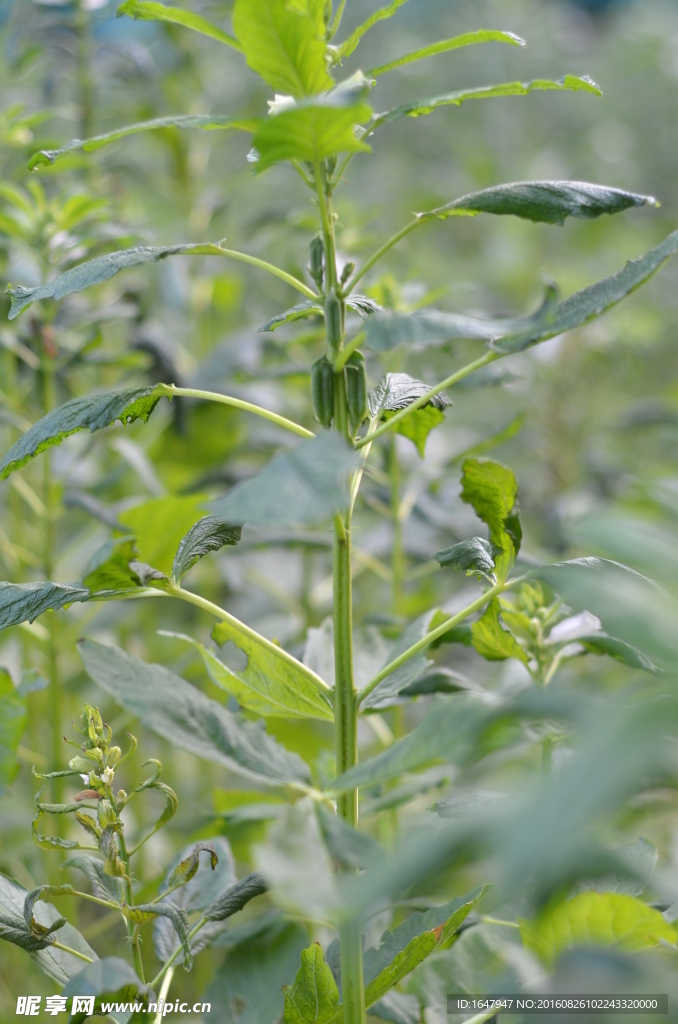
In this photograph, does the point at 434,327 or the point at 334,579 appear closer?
the point at 434,327

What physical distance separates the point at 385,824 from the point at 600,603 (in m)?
0.64

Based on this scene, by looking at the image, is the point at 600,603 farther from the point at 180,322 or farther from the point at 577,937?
the point at 180,322

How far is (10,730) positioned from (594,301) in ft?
1.66

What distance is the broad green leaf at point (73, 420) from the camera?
1.38 feet

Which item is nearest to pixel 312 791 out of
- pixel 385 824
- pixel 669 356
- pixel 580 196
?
pixel 580 196

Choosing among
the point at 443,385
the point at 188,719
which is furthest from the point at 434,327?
the point at 188,719

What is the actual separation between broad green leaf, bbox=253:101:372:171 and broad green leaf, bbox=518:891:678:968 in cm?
36

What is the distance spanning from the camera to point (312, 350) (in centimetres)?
129

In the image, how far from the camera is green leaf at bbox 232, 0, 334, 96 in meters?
0.36

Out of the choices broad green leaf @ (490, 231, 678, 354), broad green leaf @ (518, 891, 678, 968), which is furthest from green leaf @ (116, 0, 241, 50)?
broad green leaf @ (518, 891, 678, 968)

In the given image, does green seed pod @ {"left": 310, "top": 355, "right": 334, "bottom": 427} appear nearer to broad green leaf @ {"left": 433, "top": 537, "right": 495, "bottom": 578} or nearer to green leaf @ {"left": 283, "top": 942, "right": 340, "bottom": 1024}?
broad green leaf @ {"left": 433, "top": 537, "right": 495, "bottom": 578}

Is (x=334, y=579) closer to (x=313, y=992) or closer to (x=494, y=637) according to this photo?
(x=494, y=637)

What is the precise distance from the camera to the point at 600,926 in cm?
39

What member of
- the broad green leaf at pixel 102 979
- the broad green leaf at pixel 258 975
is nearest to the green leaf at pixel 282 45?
the broad green leaf at pixel 102 979
